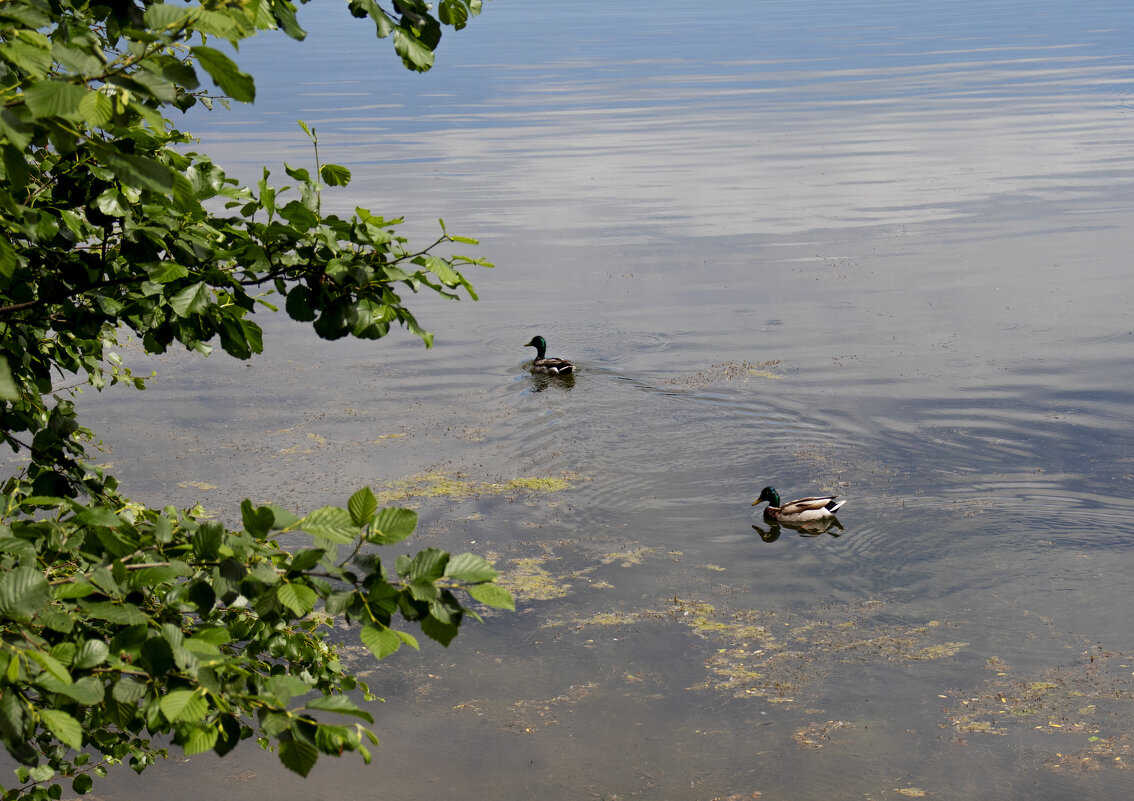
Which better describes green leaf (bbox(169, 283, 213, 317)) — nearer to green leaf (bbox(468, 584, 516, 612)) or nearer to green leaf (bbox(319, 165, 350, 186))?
green leaf (bbox(319, 165, 350, 186))

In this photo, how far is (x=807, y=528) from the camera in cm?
1258

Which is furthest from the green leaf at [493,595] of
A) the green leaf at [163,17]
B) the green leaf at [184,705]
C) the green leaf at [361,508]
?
the green leaf at [163,17]

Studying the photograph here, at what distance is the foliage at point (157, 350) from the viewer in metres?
2.97

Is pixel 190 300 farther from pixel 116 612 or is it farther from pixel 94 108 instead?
pixel 94 108

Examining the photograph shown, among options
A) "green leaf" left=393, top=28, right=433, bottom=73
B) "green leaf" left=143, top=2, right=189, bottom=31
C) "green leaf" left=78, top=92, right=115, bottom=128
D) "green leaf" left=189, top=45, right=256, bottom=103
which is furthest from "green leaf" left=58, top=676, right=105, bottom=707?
"green leaf" left=393, top=28, right=433, bottom=73

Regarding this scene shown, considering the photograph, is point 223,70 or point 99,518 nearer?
point 223,70

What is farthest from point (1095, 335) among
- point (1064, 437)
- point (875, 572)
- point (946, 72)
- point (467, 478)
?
point (946, 72)

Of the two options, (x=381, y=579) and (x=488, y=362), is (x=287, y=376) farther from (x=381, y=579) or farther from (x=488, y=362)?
(x=381, y=579)

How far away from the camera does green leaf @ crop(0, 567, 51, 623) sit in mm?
3033

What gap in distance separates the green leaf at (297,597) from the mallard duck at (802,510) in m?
9.62

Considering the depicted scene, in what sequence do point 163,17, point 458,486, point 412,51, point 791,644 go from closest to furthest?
point 163,17 → point 412,51 → point 791,644 → point 458,486

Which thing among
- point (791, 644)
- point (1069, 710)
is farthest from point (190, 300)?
point (1069, 710)

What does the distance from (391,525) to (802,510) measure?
965 centimetres

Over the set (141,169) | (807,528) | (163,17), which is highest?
(163,17)
